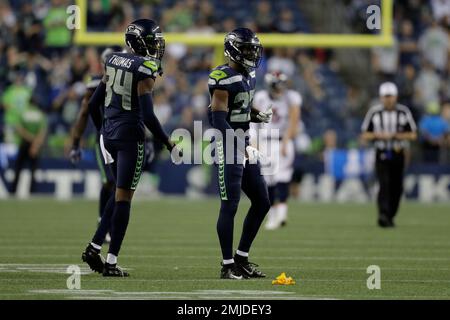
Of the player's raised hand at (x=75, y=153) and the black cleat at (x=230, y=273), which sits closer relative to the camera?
the black cleat at (x=230, y=273)

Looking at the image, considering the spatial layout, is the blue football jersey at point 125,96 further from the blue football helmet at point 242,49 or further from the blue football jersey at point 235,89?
the blue football helmet at point 242,49

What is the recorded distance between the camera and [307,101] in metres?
25.2

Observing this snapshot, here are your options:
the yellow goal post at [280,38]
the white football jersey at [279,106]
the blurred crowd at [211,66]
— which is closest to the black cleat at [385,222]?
the white football jersey at [279,106]

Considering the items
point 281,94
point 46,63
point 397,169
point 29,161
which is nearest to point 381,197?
point 397,169

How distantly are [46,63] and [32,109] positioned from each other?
1.62 meters

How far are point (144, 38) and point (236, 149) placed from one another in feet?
3.82

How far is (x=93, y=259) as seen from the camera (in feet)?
34.2

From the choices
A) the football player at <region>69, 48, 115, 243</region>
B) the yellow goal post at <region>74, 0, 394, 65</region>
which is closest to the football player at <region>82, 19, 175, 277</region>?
the football player at <region>69, 48, 115, 243</region>

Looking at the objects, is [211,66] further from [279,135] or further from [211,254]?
[211,254]

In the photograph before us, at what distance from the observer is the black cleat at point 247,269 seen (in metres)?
10.2

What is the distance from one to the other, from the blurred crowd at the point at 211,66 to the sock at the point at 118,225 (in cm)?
1169

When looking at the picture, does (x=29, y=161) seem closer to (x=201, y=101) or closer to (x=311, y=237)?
(x=201, y=101)

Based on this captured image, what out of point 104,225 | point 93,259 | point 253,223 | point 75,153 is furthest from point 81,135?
point 253,223

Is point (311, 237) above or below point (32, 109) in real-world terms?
below
